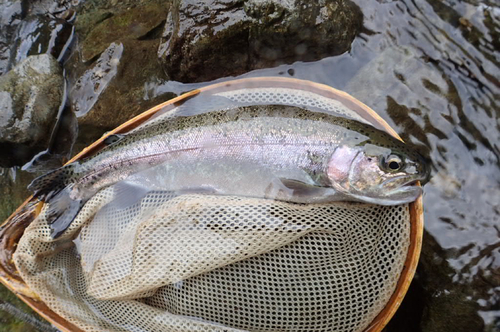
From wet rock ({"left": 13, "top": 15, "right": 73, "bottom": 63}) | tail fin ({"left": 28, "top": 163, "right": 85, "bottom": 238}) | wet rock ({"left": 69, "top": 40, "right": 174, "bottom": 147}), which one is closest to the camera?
tail fin ({"left": 28, "top": 163, "right": 85, "bottom": 238})

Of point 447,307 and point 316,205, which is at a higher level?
point 316,205

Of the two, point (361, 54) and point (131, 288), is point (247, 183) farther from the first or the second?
point (361, 54)

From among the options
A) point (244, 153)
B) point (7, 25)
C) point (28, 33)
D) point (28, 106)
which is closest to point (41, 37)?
point (28, 33)

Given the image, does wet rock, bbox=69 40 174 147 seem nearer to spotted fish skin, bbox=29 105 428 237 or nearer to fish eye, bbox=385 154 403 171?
spotted fish skin, bbox=29 105 428 237

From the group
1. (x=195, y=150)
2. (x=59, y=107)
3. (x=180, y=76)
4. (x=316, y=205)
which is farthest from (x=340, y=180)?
(x=59, y=107)

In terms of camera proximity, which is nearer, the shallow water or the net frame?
the net frame

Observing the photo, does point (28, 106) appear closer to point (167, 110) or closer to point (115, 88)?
point (115, 88)

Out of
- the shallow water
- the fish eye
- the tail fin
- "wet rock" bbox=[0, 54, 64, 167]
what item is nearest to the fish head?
the fish eye
